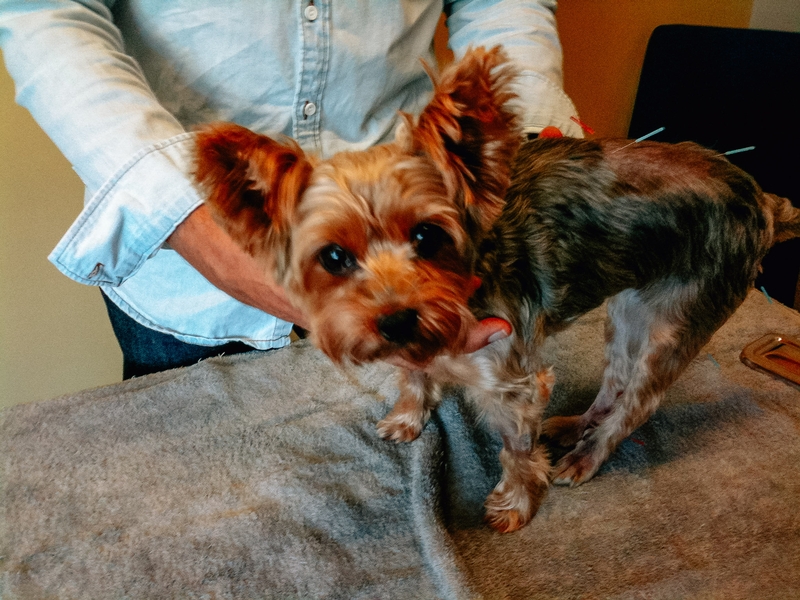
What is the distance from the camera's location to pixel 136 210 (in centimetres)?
95

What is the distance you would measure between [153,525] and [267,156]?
77cm

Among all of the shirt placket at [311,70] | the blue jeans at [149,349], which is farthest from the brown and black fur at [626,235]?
the blue jeans at [149,349]

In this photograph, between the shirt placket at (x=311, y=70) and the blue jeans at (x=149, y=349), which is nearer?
the shirt placket at (x=311, y=70)

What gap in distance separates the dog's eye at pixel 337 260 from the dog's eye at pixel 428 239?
117 mm

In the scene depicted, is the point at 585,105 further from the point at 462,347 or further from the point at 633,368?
the point at 462,347

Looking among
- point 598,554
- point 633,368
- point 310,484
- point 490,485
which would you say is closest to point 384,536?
point 310,484

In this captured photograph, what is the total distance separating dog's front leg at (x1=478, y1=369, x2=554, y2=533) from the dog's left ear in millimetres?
412

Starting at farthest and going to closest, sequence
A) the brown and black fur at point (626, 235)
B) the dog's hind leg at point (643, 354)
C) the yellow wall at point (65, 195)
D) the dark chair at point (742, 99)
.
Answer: the dark chair at point (742, 99) → the yellow wall at point (65, 195) → the dog's hind leg at point (643, 354) → the brown and black fur at point (626, 235)

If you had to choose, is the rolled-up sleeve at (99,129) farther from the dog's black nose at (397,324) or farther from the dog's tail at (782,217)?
the dog's tail at (782,217)

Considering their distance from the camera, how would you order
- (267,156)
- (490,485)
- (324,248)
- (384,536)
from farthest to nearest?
(490,485) → (384,536) → (324,248) → (267,156)

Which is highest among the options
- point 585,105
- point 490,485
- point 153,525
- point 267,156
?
point 267,156

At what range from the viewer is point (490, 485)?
4.25ft

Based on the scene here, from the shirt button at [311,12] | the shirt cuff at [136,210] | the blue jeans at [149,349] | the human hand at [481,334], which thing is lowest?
the blue jeans at [149,349]

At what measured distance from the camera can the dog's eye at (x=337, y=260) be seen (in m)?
1.01
